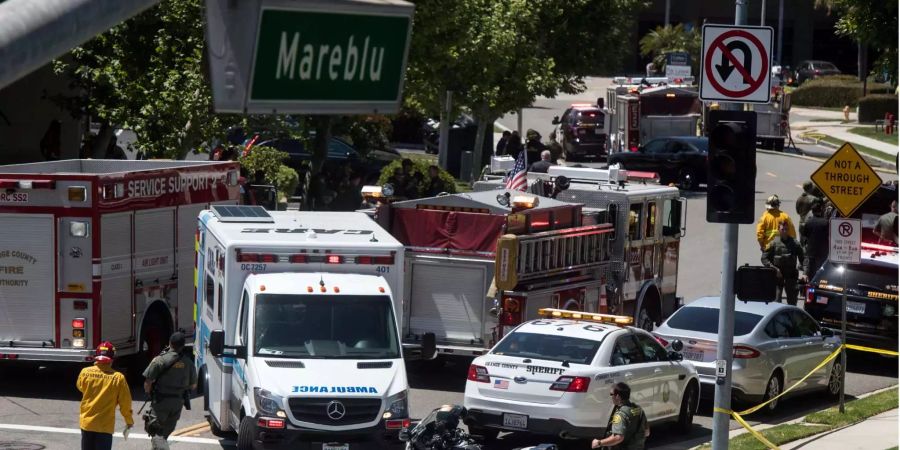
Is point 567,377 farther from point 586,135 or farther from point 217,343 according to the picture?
point 586,135

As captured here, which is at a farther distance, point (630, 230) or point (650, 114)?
point (650, 114)

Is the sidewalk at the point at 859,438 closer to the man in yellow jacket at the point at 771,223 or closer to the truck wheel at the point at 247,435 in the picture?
the truck wheel at the point at 247,435

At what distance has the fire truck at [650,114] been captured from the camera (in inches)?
1805

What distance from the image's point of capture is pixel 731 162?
12523 mm

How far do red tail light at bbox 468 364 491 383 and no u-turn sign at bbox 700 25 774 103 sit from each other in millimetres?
4014

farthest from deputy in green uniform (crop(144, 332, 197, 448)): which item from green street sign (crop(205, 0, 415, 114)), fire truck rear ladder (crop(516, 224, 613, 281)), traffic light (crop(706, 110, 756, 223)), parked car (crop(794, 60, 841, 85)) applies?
parked car (crop(794, 60, 841, 85))

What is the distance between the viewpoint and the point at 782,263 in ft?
77.8

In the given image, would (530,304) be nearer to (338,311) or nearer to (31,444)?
(338,311)

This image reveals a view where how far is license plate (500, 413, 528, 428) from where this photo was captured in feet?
48.7

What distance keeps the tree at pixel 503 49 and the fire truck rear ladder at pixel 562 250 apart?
6.22 metres

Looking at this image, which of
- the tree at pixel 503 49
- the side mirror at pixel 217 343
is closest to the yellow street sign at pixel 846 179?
the tree at pixel 503 49

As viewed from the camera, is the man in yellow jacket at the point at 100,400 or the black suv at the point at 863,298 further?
the black suv at the point at 863,298

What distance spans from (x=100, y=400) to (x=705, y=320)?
854 centimetres

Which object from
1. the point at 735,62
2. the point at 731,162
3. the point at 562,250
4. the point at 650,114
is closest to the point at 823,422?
the point at 562,250
